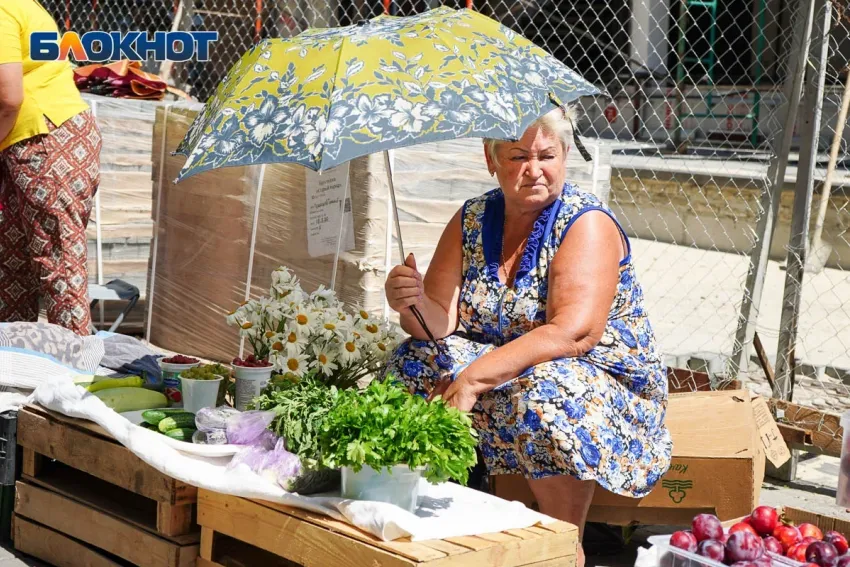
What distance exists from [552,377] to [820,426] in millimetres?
1832

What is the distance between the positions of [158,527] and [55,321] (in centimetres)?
217

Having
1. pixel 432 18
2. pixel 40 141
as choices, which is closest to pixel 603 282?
pixel 432 18

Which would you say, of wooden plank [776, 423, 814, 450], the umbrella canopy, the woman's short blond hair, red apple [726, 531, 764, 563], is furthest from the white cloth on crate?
wooden plank [776, 423, 814, 450]

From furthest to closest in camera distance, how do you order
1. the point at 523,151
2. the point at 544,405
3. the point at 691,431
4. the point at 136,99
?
the point at 136,99
the point at 691,431
the point at 523,151
the point at 544,405

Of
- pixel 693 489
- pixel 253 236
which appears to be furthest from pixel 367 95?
pixel 253 236

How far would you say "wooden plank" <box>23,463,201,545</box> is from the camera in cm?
305

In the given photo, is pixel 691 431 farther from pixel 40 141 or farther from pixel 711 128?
pixel 711 128

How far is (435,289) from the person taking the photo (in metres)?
3.34

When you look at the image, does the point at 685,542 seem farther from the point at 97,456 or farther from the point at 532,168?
the point at 97,456

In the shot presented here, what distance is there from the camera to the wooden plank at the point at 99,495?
10.00 feet

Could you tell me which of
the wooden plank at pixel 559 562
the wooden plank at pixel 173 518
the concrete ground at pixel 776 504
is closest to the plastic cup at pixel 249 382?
the wooden plank at pixel 173 518

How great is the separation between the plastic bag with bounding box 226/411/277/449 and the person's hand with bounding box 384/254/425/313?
1.65 ft

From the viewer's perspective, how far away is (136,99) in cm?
650

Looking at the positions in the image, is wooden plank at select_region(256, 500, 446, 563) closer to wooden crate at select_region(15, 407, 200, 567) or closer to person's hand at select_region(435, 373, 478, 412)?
wooden crate at select_region(15, 407, 200, 567)
